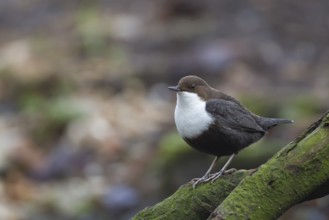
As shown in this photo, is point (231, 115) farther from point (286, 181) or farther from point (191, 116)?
point (286, 181)

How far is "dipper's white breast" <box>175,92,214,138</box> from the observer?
4484 millimetres

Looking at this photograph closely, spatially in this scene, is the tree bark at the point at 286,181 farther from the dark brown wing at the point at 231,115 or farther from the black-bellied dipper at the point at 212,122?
the dark brown wing at the point at 231,115

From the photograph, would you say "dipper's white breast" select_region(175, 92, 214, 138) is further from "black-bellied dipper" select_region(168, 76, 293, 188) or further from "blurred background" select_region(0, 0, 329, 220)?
"blurred background" select_region(0, 0, 329, 220)

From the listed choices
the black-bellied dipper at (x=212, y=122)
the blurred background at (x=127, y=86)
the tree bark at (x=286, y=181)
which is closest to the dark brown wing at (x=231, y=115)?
the black-bellied dipper at (x=212, y=122)

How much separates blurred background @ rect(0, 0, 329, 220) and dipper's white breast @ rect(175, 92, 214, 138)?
3.27 m

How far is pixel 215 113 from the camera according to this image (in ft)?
15.5

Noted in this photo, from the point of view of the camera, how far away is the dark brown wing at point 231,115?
472 cm

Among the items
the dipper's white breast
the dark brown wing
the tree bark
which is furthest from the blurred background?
the tree bark

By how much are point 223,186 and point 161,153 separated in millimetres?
5259

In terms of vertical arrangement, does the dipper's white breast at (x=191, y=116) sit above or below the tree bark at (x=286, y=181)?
above

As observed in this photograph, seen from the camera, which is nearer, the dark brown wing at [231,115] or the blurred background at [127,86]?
the dark brown wing at [231,115]

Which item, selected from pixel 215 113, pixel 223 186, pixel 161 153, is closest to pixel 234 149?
pixel 215 113

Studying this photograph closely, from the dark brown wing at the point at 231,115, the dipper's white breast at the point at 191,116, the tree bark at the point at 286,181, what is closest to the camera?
the tree bark at the point at 286,181

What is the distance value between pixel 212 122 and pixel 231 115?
0.15 m
